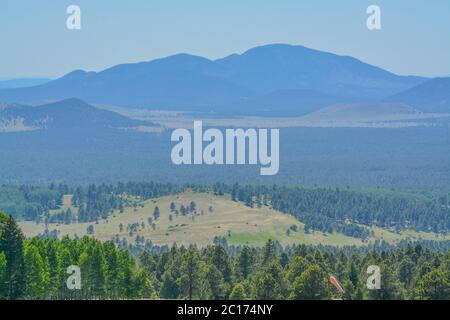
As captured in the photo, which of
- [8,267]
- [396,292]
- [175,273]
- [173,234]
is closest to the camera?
[8,267]

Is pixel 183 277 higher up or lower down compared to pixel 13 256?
lower down

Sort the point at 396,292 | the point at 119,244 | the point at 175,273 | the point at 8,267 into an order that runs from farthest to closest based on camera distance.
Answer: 1. the point at 119,244
2. the point at 175,273
3. the point at 396,292
4. the point at 8,267

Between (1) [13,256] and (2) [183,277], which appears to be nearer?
(1) [13,256]

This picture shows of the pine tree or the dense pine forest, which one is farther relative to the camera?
the dense pine forest

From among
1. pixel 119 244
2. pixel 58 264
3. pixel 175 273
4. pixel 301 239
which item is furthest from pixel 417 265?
pixel 301 239

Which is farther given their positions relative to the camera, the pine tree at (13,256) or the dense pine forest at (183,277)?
the dense pine forest at (183,277)
